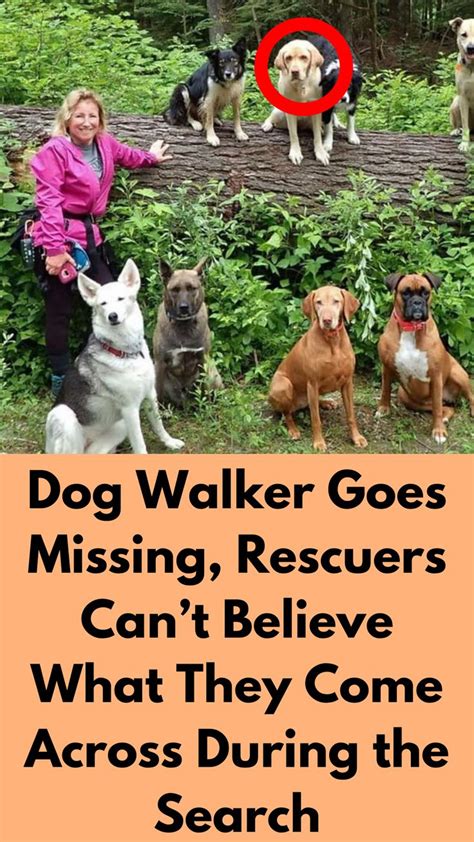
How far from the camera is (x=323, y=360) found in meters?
5.16

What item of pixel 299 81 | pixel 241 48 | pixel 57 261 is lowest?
pixel 57 261

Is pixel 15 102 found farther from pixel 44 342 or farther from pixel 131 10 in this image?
pixel 131 10

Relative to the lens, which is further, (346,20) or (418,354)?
(346,20)

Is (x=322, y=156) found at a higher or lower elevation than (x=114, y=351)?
higher

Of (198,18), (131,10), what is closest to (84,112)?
(198,18)

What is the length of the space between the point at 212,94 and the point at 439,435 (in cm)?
326

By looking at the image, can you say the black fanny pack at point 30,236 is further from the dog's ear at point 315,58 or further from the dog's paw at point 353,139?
the dog's paw at point 353,139

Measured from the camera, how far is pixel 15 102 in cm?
783

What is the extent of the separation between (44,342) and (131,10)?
500 inches

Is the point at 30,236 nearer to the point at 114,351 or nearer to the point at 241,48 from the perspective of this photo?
the point at 114,351

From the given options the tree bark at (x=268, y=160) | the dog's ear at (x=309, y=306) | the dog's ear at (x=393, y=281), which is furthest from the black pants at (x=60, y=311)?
the dog's ear at (x=393, y=281)

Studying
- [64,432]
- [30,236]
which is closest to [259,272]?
→ [30,236]

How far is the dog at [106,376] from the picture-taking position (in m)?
4.79

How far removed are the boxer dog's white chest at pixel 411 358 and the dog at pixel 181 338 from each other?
128 centimetres
